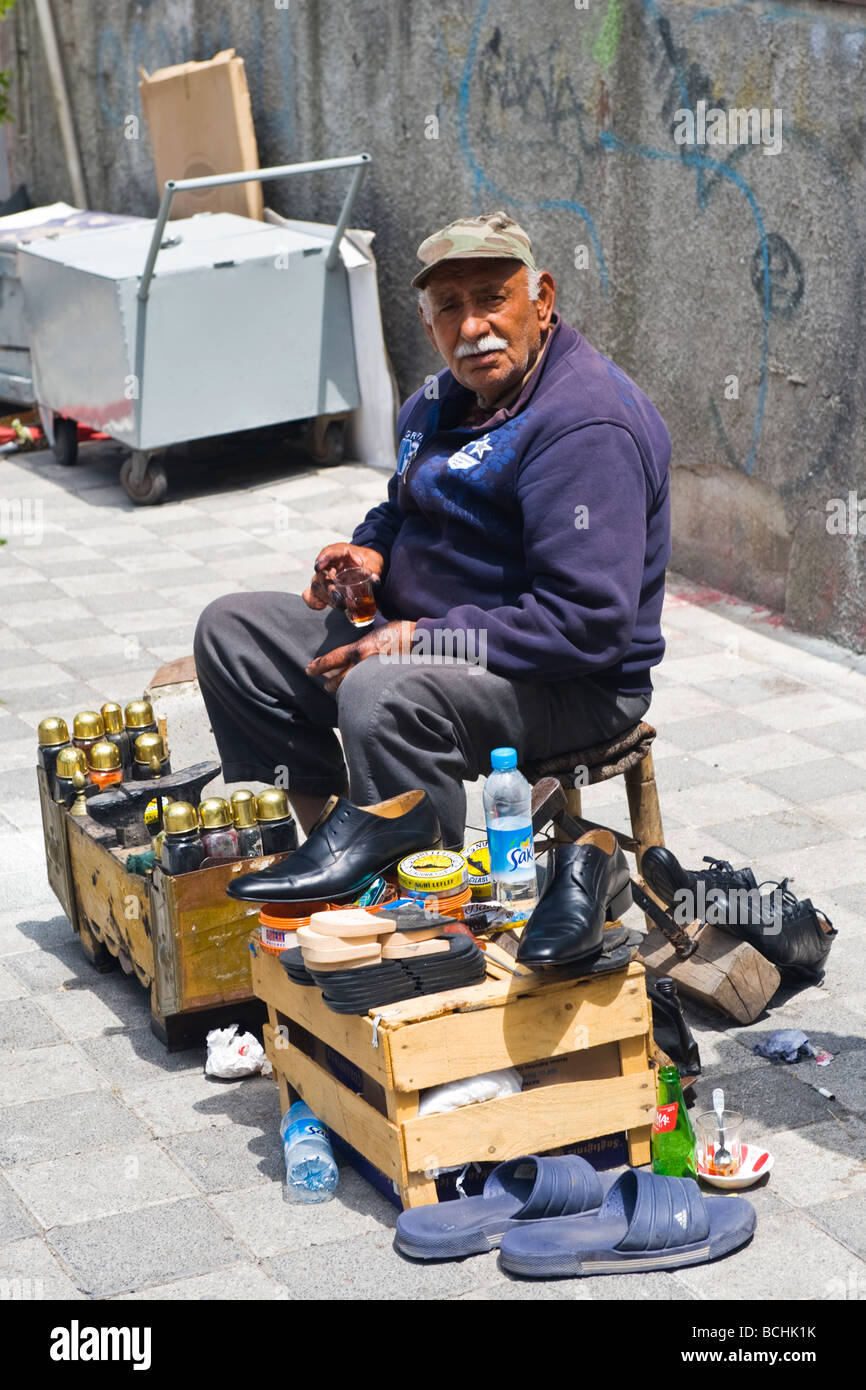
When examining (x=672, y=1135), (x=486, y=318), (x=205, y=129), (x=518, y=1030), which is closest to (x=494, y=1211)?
(x=518, y=1030)

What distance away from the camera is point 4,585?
665cm

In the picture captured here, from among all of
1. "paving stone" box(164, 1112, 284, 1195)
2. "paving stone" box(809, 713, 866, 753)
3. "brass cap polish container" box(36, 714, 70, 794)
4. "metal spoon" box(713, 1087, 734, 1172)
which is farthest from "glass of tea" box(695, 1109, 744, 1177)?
"paving stone" box(809, 713, 866, 753)

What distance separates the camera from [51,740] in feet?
12.4

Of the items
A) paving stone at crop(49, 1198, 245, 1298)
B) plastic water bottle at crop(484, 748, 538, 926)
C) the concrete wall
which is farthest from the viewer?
the concrete wall

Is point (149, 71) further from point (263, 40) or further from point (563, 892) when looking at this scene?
point (563, 892)

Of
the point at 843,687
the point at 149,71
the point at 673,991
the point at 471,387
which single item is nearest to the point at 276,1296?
the point at 673,991

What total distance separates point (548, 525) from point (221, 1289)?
1.52 meters

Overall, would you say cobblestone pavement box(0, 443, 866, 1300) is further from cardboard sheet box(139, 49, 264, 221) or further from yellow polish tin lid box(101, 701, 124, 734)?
cardboard sheet box(139, 49, 264, 221)

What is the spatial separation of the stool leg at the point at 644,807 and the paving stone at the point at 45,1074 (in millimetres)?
1245

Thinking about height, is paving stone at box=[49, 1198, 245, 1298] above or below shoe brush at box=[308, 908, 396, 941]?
below

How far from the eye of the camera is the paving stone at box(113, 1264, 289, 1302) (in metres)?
2.57

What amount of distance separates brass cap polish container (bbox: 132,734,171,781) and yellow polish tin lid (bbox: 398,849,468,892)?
36.9 inches

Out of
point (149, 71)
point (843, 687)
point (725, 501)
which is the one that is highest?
point (149, 71)

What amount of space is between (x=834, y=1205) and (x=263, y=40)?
7364 mm
